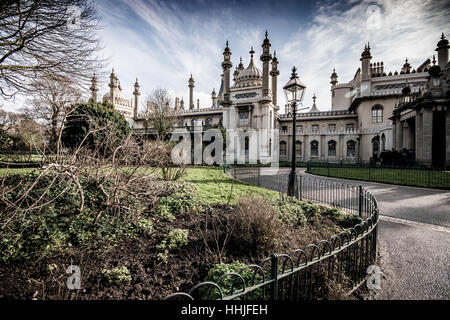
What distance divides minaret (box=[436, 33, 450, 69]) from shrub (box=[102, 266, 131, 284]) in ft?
113

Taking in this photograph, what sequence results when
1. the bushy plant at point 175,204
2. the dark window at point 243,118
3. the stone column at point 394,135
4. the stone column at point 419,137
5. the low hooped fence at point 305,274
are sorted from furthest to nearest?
the dark window at point 243,118 → the stone column at point 394,135 → the stone column at point 419,137 → the bushy plant at point 175,204 → the low hooped fence at point 305,274

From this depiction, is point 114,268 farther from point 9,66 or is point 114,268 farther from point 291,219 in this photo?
point 9,66

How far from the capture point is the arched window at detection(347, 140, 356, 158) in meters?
32.9

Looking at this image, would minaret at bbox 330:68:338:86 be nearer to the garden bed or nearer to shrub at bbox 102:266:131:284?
the garden bed

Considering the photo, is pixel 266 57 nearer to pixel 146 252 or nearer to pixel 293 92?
pixel 293 92

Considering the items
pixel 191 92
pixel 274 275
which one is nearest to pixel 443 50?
pixel 274 275

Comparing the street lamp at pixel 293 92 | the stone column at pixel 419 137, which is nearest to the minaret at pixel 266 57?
the stone column at pixel 419 137

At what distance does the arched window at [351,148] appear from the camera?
32.9 meters

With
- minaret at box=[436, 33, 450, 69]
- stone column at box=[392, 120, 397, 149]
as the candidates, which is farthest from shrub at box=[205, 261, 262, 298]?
minaret at box=[436, 33, 450, 69]

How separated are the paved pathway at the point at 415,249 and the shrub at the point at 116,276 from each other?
3.44 m

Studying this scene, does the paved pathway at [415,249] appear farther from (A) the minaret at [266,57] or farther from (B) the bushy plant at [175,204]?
(A) the minaret at [266,57]

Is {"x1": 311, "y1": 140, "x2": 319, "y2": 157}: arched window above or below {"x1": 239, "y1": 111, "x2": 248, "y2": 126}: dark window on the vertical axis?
below

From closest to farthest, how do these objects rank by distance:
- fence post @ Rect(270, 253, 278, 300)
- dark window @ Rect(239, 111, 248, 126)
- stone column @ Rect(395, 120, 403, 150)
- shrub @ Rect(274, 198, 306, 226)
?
fence post @ Rect(270, 253, 278, 300) → shrub @ Rect(274, 198, 306, 226) → stone column @ Rect(395, 120, 403, 150) → dark window @ Rect(239, 111, 248, 126)

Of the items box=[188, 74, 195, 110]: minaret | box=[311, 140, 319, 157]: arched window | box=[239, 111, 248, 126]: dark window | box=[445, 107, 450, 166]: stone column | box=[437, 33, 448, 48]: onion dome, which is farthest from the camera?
box=[188, 74, 195, 110]: minaret
